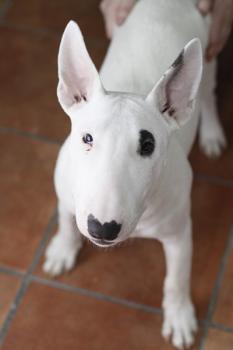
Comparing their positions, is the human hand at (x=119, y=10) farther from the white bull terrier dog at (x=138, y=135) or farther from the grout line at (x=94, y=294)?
the grout line at (x=94, y=294)

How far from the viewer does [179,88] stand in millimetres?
1132

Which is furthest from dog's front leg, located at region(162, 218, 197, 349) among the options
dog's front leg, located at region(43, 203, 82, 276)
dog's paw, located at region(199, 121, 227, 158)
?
dog's paw, located at region(199, 121, 227, 158)

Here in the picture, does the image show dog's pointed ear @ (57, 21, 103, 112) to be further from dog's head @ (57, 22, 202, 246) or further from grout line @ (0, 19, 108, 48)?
grout line @ (0, 19, 108, 48)

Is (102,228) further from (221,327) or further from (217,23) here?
(217,23)

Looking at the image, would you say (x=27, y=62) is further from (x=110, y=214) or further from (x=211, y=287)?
(x=110, y=214)

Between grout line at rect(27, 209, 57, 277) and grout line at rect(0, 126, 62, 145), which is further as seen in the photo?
grout line at rect(0, 126, 62, 145)

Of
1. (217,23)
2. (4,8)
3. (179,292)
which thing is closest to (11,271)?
(179,292)

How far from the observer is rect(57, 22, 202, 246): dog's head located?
102 cm

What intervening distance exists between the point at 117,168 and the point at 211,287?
0.73 metres

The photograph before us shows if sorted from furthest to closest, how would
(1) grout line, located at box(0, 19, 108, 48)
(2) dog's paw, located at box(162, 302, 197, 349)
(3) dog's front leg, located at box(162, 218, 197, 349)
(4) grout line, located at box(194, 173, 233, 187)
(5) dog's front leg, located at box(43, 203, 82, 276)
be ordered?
(1) grout line, located at box(0, 19, 108, 48)
(4) grout line, located at box(194, 173, 233, 187)
(5) dog's front leg, located at box(43, 203, 82, 276)
(2) dog's paw, located at box(162, 302, 197, 349)
(3) dog's front leg, located at box(162, 218, 197, 349)

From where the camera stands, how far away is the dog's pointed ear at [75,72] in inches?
42.7

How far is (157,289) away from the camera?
164 centimetres

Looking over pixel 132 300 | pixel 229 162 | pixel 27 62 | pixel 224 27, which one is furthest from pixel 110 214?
pixel 27 62

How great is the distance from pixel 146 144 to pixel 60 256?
688 mm
